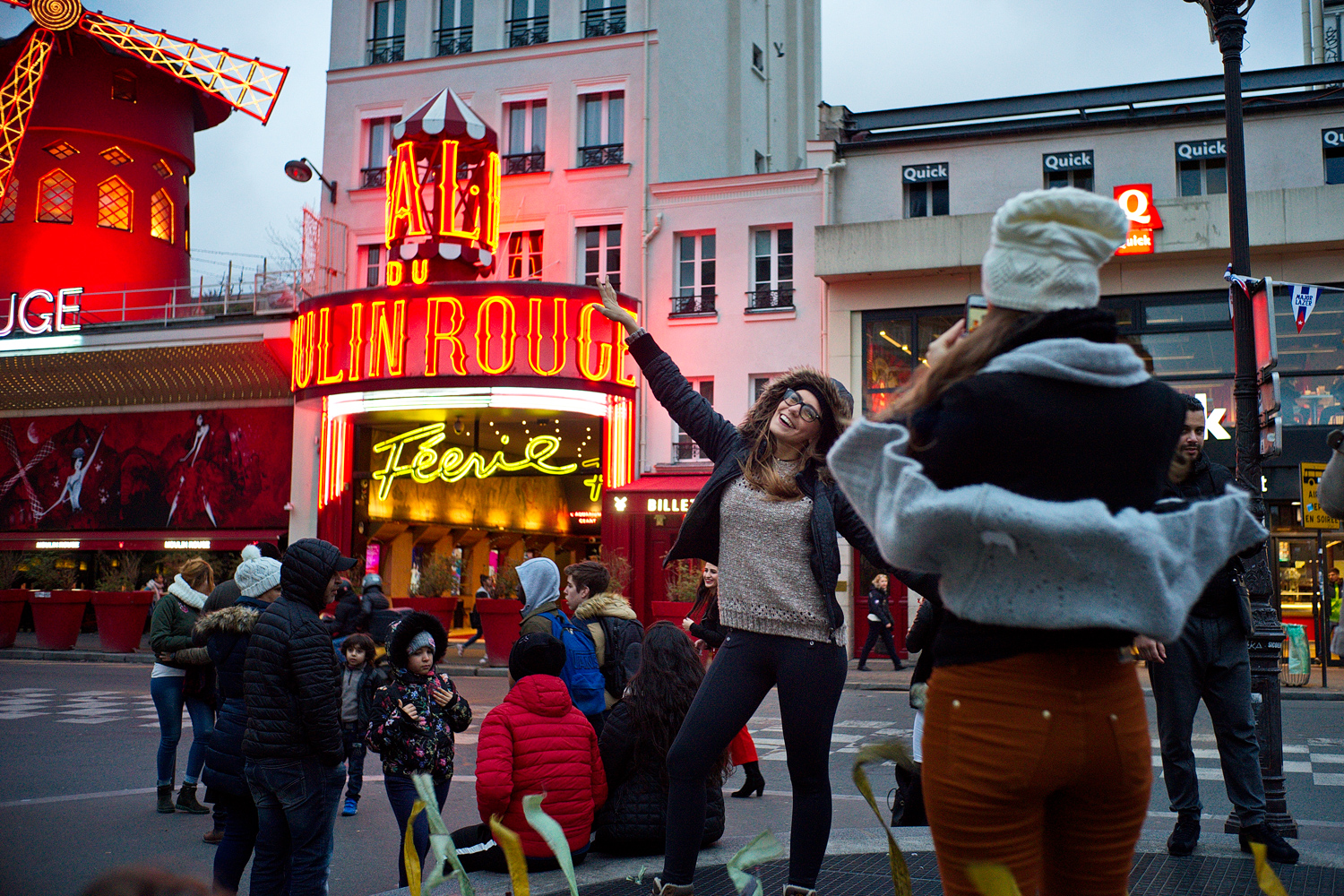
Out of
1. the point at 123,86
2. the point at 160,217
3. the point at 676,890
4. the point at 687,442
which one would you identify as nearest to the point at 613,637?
the point at 676,890

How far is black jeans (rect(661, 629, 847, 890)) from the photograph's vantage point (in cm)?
371

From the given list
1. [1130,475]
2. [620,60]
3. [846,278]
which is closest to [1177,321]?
[846,278]

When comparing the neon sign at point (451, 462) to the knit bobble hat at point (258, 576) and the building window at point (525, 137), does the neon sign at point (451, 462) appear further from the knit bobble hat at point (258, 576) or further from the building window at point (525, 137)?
the knit bobble hat at point (258, 576)

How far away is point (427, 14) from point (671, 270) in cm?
756

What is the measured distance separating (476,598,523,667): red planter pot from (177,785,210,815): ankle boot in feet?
36.2

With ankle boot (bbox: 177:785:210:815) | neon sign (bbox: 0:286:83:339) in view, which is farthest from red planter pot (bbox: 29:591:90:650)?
ankle boot (bbox: 177:785:210:815)

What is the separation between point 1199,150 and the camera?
18.8 metres

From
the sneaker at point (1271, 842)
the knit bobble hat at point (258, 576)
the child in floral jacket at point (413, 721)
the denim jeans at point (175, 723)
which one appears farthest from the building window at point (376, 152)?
the sneaker at point (1271, 842)

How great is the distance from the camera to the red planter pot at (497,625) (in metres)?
18.5

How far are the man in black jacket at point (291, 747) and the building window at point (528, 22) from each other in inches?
783

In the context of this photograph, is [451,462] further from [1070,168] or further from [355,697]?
[355,697]

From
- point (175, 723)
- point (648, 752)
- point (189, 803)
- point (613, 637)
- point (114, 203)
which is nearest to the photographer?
point (648, 752)

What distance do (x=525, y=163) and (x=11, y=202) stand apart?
14259 millimetres

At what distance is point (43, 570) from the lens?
74.1 ft
